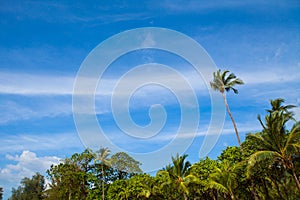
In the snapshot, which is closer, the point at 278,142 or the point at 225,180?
the point at 278,142

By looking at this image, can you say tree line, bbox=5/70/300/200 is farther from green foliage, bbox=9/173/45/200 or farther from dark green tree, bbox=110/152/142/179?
green foliage, bbox=9/173/45/200

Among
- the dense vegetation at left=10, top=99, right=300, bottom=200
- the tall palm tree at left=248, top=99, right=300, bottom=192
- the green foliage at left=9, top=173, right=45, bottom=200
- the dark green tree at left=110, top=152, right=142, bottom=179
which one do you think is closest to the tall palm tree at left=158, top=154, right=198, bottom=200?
the dense vegetation at left=10, top=99, right=300, bottom=200

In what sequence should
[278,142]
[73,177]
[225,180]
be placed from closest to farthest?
[278,142]
[225,180]
[73,177]

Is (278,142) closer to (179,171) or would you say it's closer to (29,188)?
(179,171)

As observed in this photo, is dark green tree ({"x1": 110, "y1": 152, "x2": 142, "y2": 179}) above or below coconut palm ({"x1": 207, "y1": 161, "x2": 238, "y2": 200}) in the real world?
above

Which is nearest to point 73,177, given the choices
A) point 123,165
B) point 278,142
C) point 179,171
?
point 123,165

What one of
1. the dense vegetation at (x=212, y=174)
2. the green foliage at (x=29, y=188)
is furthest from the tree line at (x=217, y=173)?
the green foliage at (x=29, y=188)

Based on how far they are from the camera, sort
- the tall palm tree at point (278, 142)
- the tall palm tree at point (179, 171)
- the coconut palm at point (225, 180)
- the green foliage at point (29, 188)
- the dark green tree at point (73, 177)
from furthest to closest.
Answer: the green foliage at point (29, 188) < the dark green tree at point (73, 177) < the tall palm tree at point (179, 171) < the coconut palm at point (225, 180) < the tall palm tree at point (278, 142)

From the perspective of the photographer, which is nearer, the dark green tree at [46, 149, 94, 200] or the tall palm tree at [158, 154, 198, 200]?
the tall palm tree at [158, 154, 198, 200]

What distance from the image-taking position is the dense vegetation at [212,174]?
1806cm

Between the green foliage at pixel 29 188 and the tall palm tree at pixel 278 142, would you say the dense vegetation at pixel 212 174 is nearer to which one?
the tall palm tree at pixel 278 142

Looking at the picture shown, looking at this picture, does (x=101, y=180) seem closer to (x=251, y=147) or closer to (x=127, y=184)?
(x=127, y=184)

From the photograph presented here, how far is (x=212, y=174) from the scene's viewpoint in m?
25.4

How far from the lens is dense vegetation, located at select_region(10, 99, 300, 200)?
18.1 metres
